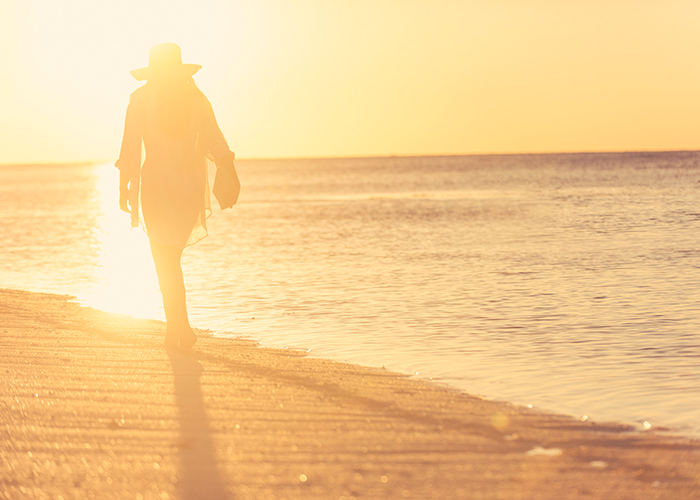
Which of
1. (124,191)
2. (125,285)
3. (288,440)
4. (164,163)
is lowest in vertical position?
(125,285)

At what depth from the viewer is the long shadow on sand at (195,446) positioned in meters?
3.27

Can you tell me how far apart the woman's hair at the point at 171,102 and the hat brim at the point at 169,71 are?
0.04 metres

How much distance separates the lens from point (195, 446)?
→ 12.4 ft

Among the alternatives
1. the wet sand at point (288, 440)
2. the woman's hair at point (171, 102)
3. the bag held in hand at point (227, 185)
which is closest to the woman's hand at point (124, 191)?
the woman's hair at point (171, 102)

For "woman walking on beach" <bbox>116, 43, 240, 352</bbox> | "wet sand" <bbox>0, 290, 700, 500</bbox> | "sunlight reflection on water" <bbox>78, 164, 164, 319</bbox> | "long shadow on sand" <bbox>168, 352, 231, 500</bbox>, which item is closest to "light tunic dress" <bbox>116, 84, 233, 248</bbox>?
"woman walking on beach" <bbox>116, 43, 240, 352</bbox>

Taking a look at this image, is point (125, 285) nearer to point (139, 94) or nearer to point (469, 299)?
point (469, 299)

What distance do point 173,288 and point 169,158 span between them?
3.01 feet

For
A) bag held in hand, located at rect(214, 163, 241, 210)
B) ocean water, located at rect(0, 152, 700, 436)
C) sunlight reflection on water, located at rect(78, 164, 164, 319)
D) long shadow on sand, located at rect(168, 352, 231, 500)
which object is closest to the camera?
long shadow on sand, located at rect(168, 352, 231, 500)

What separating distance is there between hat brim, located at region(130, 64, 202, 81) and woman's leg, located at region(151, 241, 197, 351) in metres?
1.18

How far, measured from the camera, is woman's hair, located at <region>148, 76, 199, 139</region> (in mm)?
5836

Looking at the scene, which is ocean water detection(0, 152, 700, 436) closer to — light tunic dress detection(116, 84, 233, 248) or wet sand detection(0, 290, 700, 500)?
wet sand detection(0, 290, 700, 500)

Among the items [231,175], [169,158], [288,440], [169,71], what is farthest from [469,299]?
[288,440]

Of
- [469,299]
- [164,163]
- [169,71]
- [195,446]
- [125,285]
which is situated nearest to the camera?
[195,446]

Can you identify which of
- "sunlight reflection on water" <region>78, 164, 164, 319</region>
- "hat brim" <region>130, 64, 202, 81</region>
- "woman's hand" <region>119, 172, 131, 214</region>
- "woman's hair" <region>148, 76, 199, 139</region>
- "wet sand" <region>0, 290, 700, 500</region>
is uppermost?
"hat brim" <region>130, 64, 202, 81</region>
